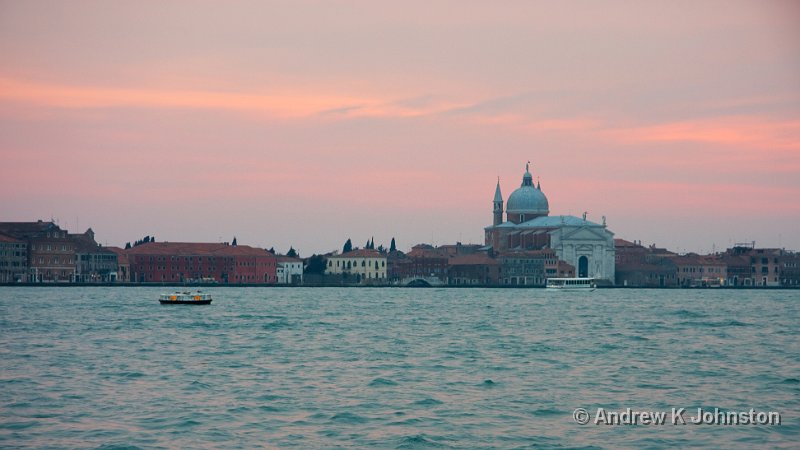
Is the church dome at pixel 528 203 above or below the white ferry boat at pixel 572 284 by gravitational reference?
above

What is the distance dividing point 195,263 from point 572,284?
35639mm

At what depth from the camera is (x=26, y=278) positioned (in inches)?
4481

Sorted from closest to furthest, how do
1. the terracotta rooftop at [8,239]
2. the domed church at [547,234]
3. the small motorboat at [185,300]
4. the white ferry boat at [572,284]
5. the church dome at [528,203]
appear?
1. the small motorboat at [185,300]
2. the terracotta rooftop at [8,239]
3. the white ferry boat at [572,284]
4. the domed church at [547,234]
5. the church dome at [528,203]

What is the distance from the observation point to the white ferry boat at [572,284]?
11438 cm

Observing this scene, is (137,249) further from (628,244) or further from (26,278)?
(628,244)

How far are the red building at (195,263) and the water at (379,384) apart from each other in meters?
74.5

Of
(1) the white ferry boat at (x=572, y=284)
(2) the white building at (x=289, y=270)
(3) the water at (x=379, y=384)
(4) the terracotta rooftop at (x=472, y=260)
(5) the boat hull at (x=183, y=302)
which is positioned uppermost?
(4) the terracotta rooftop at (x=472, y=260)

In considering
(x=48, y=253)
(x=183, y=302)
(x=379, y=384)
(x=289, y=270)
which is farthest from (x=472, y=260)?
(x=379, y=384)

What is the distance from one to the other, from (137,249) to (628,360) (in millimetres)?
95681

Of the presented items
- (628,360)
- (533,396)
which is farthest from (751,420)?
(628,360)

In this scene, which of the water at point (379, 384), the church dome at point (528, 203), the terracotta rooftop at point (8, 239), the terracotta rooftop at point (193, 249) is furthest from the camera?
the church dome at point (528, 203)

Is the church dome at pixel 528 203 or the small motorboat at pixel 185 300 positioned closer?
the small motorboat at pixel 185 300

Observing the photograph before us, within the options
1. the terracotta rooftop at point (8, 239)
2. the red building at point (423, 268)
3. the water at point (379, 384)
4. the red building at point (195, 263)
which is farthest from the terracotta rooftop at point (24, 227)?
the water at point (379, 384)

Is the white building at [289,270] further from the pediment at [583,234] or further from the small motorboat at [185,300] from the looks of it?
the small motorboat at [185,300]
